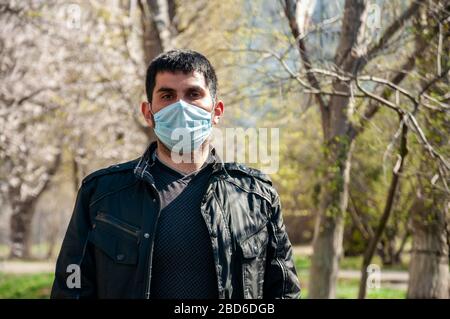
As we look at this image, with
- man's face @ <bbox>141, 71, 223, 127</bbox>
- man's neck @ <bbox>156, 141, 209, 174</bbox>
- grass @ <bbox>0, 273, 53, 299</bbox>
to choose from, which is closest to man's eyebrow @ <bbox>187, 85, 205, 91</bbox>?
man's face @ <bbox>141, 71, 223, 127</bbox>

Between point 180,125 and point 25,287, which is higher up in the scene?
point 180,125

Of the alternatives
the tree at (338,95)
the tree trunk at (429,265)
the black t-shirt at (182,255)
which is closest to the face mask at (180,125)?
the black t-shirt at (182,255)

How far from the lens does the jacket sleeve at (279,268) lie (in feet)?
9.78

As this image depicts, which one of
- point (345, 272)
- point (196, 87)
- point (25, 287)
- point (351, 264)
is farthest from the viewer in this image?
point (351, 264)

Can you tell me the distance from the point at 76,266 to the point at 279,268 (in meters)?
0.84

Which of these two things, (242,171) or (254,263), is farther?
(242,171)

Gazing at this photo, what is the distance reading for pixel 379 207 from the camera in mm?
13367

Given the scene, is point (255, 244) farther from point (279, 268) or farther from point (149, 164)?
point (149, 164)

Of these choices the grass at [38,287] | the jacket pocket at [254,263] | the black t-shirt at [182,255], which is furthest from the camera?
the grass at [38,287]

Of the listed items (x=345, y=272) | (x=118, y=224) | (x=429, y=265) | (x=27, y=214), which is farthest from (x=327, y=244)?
(x=27, y=214)

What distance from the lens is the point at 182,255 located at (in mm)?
2801

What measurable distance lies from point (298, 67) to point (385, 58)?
41.0 inches

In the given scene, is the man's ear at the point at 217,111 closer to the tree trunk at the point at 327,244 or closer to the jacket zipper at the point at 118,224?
the jacket zipper at the point at 118,224
